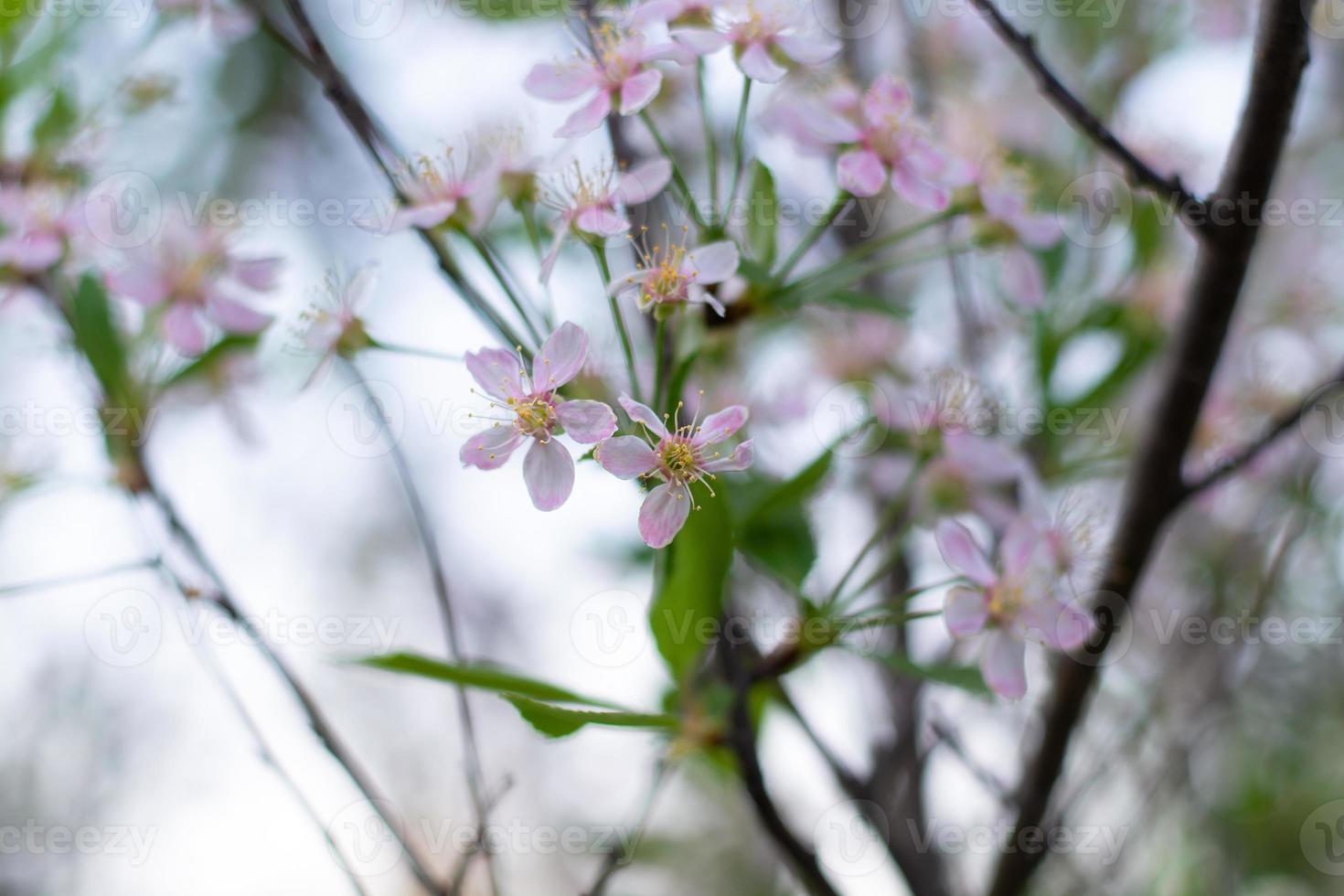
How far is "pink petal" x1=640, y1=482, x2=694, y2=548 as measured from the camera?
77cm

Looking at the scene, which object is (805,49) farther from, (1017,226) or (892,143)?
(1017,226)

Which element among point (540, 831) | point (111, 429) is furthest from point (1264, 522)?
point (111, 429)

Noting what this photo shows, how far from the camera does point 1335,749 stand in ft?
8.90

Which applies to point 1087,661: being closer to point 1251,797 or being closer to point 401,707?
point 1251,797

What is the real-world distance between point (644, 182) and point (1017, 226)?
16.5 inches

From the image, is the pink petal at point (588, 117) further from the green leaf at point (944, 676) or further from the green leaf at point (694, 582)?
the green leaf at point (944, 676)

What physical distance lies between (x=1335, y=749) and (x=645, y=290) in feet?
8.74

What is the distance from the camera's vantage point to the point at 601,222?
873 millimetres

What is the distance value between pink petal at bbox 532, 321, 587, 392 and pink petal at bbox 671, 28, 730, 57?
268 millimetres

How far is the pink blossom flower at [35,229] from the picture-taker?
121 centimetres

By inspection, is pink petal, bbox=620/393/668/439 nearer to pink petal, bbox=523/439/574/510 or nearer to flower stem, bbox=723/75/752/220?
pink petal, bbox=523/439/574/510

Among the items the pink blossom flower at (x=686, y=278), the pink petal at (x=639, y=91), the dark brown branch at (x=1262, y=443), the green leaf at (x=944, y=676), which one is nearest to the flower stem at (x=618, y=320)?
the pink blossom flower at (x=686, y=278)

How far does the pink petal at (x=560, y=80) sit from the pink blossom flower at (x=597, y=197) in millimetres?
67

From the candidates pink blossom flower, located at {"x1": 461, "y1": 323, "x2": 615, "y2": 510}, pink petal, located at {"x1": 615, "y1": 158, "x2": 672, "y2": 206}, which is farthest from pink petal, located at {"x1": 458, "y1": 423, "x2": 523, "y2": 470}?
pink petal, located at {"x1": 615, "y1": 158, "x2": 672, "y2": 206}
